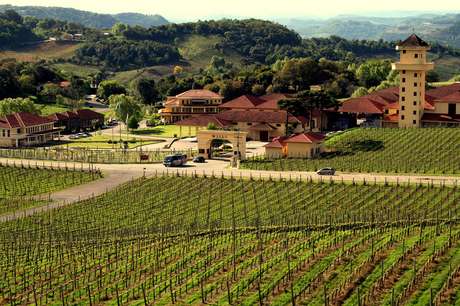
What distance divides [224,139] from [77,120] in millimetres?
37297

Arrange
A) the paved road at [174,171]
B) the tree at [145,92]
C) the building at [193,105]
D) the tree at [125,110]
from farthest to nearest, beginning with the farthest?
the tree at [145,92], the building at [193,105], the tree at [125,110], the paved road at [174,171]

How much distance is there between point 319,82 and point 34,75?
5292 centimetres

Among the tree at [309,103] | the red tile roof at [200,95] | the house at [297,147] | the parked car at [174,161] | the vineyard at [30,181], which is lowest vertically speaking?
the vineyard at [30,181]

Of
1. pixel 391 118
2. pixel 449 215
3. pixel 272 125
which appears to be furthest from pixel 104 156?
pixel 449 215

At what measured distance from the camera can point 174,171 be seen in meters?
74.1

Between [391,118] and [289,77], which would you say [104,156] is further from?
[289,77]

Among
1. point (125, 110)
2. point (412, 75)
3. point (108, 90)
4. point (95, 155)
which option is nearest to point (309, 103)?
point (412, 75)

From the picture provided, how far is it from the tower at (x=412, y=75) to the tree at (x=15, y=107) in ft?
174

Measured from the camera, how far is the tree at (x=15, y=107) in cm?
11631

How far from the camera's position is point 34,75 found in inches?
6004

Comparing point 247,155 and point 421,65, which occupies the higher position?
point 421,65

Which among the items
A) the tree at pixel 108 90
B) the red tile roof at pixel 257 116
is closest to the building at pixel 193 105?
the red tile roof at pixel 257 116

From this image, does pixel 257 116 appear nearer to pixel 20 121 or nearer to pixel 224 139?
pixel 224 139

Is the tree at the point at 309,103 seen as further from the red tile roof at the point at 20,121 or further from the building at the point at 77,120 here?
the building at the point at 77,120
